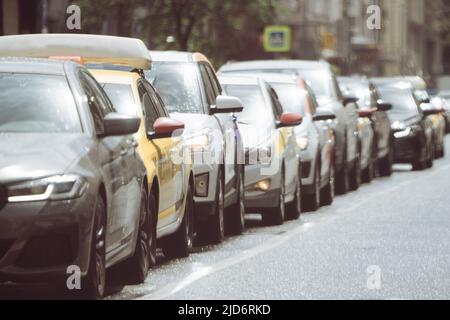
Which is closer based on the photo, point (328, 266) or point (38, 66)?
point (38, 66)

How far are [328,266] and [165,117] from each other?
1654mm

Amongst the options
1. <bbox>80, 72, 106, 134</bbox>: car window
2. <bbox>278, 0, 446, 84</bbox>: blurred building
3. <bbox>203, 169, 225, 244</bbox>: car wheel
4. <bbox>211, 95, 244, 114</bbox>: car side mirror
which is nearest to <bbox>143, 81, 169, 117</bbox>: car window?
<bbox>203, 169, 225, 244</bbox>: car wheel

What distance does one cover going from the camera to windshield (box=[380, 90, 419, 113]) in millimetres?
35562

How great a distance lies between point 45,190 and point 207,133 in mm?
6004

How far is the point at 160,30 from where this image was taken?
36.8m

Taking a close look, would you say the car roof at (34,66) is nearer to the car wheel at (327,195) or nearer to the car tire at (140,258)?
the car tire at (140,258)

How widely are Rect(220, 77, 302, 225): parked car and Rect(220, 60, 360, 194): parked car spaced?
15.6 ft

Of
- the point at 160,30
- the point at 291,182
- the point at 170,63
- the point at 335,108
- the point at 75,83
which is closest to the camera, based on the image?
the point at 75,83

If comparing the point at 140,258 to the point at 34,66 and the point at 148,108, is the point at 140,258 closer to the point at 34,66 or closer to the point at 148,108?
the point at 34,66

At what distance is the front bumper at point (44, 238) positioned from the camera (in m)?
10.6

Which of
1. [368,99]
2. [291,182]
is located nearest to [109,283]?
[291,182]

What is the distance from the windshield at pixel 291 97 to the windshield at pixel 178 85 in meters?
5.49

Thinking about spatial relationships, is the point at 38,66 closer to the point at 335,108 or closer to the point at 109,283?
the point at 109,283

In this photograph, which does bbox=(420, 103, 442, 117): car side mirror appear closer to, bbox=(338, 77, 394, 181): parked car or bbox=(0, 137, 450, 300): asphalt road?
bbox=(338, 77, 394, 181): parked car
